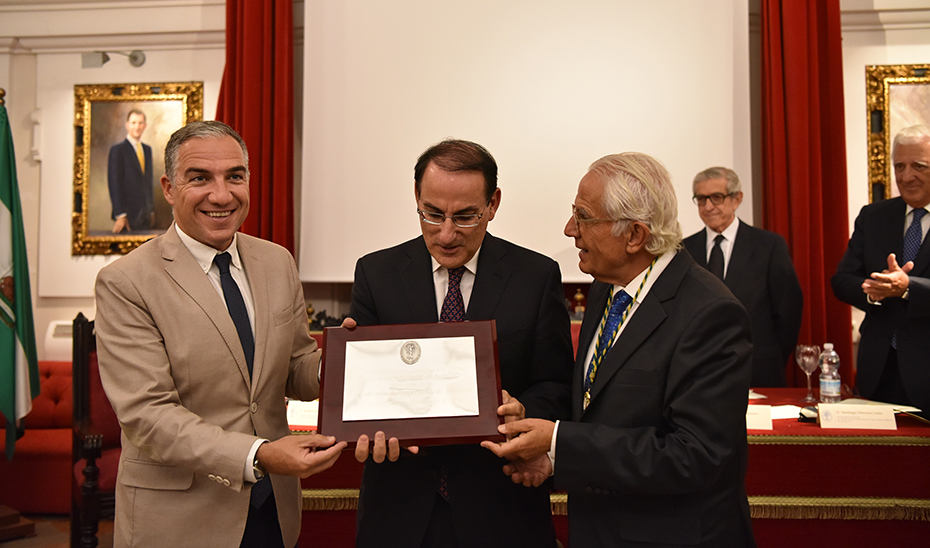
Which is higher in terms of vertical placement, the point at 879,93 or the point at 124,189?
the point at 879,93

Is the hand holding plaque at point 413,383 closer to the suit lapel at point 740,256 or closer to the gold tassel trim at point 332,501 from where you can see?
the gold tassel trim at point 332,501

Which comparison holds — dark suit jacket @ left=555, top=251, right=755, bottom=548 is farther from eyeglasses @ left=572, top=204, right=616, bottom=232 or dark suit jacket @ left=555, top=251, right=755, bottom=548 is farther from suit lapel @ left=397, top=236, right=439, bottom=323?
suit lapel @ left=397, top=236, right=439, bottom=323

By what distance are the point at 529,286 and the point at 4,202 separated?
393 centimetres

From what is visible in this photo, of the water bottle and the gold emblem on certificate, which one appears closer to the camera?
the gold emblem on certificate

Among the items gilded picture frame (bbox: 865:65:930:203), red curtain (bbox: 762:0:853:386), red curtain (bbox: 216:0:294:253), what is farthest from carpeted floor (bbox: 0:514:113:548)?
gilded picture frame (bbox: 865:65:930:203)

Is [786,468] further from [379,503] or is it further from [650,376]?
[379,503]

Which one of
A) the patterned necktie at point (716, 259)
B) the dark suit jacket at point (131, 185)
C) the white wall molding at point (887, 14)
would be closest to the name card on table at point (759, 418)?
the patterned necktie at point (716, 259)

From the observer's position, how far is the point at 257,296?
190 centimetres

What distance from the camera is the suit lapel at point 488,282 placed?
1.91 m

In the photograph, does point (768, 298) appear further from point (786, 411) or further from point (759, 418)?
point (759, 418)

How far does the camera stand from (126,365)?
1.72 metres

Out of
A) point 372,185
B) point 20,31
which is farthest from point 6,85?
point 372,185

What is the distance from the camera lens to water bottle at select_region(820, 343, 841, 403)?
9.97ft

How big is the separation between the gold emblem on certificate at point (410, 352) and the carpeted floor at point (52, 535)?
322 cm
